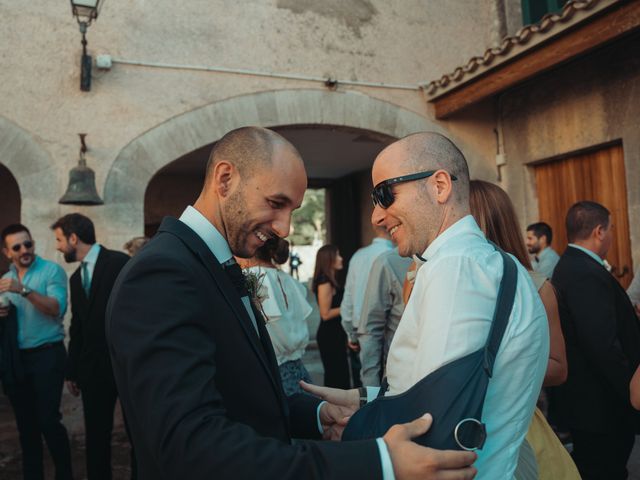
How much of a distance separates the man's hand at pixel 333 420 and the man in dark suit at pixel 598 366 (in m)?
1.68

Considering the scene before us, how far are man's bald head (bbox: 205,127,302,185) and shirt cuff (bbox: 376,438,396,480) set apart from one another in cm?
76

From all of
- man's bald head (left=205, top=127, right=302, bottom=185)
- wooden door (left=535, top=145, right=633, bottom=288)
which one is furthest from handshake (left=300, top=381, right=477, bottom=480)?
wooden door (left=535, top=145, right=633, bottom=288)

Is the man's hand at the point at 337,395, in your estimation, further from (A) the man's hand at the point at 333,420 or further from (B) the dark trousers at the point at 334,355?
(B) the dark trousers at the point at 334,355

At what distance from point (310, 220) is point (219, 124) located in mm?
26459

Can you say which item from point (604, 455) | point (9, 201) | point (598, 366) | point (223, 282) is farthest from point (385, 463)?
point (9, 201)

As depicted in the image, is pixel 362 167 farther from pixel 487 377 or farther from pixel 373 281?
pixel 487 377

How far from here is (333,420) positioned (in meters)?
1.65

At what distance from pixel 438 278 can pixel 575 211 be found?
2.31 meters

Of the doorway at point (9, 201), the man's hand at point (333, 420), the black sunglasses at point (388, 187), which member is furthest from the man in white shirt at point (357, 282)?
the doorway at point (9, 201)

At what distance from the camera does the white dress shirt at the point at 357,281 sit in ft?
14.6

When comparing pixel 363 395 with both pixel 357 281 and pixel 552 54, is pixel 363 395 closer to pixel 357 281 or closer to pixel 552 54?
pixel 357 281

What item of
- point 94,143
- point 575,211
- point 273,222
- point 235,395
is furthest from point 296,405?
point 94,143

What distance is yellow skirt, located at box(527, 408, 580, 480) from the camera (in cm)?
177

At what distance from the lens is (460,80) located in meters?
6.93
